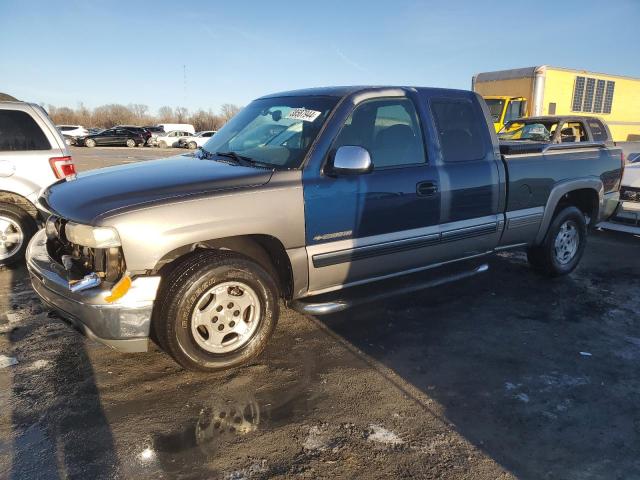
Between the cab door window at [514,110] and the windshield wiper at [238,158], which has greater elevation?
the cab door window at [514,110]

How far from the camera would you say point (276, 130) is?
12.8 feet

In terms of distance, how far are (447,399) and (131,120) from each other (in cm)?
8303

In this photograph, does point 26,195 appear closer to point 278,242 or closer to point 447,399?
point 278,242

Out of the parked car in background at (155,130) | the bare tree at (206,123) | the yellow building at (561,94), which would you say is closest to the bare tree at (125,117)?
the bare tree at (206,123)

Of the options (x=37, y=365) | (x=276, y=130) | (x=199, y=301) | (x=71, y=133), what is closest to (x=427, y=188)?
(x=276, y=130)

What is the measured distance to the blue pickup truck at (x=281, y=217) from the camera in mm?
2924

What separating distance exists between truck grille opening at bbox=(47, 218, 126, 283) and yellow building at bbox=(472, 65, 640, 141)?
13.8 metres

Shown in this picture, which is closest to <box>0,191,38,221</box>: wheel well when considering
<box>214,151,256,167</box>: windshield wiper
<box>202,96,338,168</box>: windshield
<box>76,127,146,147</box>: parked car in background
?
<box>202,96,338,168</box>: windshield

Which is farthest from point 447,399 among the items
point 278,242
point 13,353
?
point 13,353

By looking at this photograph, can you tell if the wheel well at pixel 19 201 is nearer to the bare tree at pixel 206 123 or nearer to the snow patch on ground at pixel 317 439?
the snow patch on ground at pixel 317 439

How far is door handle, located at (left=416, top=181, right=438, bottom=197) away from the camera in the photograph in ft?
12.8

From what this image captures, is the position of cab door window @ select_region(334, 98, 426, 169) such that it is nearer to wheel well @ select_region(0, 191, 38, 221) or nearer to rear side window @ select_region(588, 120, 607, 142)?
wheel well @ select_region(0, 191, 38, 221)

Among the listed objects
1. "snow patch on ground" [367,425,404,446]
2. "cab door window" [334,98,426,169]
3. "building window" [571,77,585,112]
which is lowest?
"snow patch on ground" [367,425,404,446]

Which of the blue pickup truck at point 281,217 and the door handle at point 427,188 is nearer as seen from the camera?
the blue pickup truck at point 281,217
